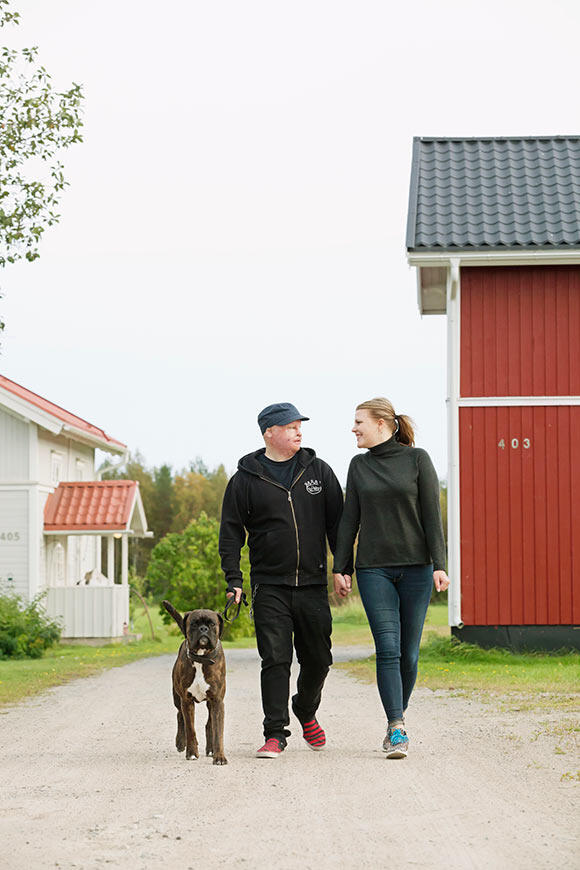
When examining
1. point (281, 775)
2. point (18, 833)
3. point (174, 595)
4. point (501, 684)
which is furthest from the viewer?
point (174, 595)

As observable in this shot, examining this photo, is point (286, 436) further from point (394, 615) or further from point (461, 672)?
point (461, 672)

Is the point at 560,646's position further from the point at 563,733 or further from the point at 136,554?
the point at 136,554

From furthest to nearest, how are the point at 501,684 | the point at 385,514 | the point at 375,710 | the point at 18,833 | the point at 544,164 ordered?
1. the point at 544,164
2. the point at 501,684
3. the point at 375,710
4. the point at 385,514
5. the point at 18,833

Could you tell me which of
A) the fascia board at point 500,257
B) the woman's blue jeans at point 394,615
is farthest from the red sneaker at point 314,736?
the fascia board at point 500,257

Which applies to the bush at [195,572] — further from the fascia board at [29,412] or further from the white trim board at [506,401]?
the white trim board at [506,401]

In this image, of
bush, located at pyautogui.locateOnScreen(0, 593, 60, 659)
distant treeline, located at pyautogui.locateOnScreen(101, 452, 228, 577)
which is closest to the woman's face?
bush, located at pyautogui.locateOnScreen(0, 593, 60, 659)

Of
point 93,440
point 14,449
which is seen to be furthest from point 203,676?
point 93,440

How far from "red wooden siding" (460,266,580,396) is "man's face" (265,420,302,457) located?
30.3 feet

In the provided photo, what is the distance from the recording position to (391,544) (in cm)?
777

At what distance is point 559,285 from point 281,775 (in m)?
11.5

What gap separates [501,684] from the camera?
13.1 m

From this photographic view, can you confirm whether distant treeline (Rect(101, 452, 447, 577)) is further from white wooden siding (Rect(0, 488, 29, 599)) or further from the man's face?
the man's face

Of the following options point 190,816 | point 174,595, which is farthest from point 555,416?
point 174,595

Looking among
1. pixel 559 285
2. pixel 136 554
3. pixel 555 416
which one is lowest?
pixel 136 554
